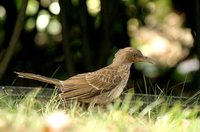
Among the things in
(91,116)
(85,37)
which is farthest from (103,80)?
(85,37)

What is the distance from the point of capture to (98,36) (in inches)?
338

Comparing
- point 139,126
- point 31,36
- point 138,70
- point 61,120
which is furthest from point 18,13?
point 61,120

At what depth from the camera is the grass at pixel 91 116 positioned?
4109mm

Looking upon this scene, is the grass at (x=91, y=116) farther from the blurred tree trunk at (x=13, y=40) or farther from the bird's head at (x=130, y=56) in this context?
the blurred tree trunk at (x=13, y=40)

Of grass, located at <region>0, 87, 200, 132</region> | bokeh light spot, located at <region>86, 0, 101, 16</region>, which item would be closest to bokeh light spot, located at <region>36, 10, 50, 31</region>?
bokeh light spot, located at <region>86, 0, 101, 16</region>

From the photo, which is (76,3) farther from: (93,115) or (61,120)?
(61,120)

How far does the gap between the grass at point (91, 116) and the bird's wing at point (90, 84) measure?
95 millimetres

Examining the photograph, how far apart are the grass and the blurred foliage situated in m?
2.05

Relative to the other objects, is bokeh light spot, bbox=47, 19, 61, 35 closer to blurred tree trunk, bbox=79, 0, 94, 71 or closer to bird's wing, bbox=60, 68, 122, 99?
blurred tree trunk, bbox=79, 0, 94, 71

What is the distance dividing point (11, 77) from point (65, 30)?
0.85 m

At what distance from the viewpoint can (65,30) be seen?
8102 millimetres

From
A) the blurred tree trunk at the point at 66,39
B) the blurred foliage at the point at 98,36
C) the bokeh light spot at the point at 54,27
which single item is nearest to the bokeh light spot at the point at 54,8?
the blurred foliage at the point at 98,36

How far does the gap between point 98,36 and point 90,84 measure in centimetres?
260

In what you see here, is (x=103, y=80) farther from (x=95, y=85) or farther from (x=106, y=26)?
(x=106, y=26)
